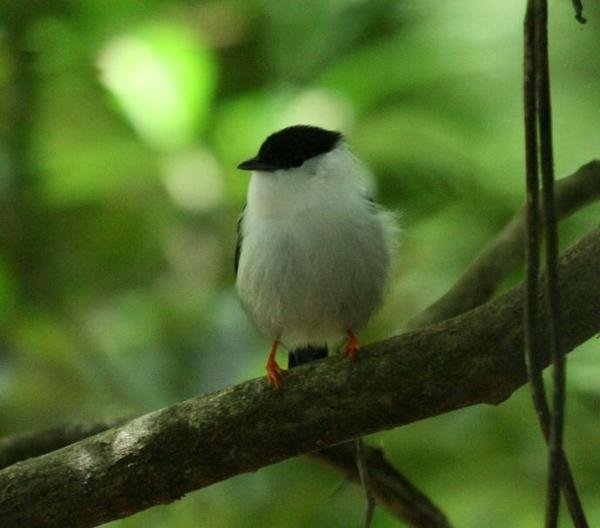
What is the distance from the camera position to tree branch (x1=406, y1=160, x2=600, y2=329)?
14.1 ft

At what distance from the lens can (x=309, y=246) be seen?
155 inches

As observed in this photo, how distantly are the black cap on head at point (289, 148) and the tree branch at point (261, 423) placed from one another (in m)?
1.23

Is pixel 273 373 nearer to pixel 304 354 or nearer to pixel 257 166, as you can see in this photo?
pixel 257 166

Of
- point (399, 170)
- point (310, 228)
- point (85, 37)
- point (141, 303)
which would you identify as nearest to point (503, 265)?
point (399, 170)

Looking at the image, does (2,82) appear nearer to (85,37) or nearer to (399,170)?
(85,37)

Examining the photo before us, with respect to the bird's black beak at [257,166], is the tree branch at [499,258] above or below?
below

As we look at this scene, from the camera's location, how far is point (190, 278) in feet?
16.8

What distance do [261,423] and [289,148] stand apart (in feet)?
4.81

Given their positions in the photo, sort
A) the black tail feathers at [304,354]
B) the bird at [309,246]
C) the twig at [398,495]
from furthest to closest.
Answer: the black tail feathers at [304,354], the bird at [309,246], the twig at [398,495]

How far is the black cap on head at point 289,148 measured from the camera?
427 cm

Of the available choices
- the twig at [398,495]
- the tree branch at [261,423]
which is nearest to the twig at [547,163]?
the tree branch at [261,423]

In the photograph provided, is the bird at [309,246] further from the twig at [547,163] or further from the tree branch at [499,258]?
the twig at [547,163]

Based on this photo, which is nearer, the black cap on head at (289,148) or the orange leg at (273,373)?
the orange leg at (273,373)

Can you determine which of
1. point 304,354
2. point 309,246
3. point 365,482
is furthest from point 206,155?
point 365,482
